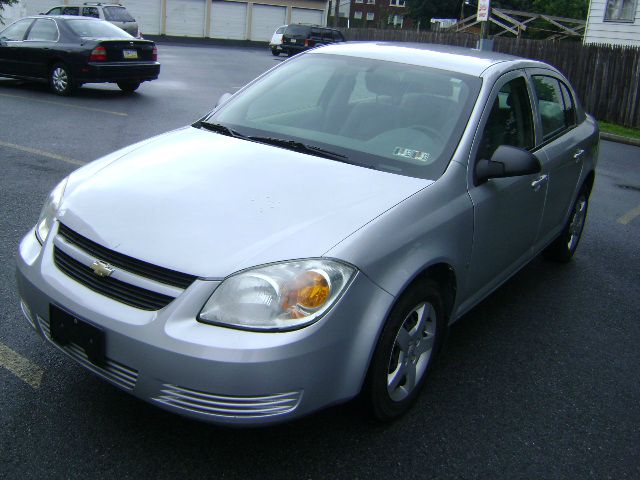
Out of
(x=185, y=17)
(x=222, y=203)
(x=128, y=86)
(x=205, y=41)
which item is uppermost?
(x=222, y=203)

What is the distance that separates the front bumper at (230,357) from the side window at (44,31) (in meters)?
12.8

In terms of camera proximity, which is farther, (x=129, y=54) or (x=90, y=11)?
(x=90, y=11)

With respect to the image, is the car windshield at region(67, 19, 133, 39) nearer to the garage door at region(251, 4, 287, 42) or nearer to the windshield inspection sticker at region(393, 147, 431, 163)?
the windshield inspection sticker at region(393, 147, 431, 163)

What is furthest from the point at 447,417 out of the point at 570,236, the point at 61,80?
the point at 61,80

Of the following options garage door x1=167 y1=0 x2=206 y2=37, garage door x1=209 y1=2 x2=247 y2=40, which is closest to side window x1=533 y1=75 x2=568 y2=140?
garage door x1=167 y1=0 x2=206 y2=37

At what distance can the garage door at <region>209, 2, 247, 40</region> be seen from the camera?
5069cm

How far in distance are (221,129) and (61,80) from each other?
1113 centimetres

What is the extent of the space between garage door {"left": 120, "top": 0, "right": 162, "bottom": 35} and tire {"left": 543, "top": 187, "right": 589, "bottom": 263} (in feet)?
151

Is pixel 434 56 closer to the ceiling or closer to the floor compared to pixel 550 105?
closer to the ceiling

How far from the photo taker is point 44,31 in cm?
1443

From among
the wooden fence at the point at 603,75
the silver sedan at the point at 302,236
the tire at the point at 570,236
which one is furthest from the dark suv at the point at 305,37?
the silver sedan at the point at 302,236

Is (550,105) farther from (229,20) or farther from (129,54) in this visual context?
(229,20)

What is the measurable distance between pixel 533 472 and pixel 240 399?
1330 mm

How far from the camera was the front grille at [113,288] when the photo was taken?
109 inches
